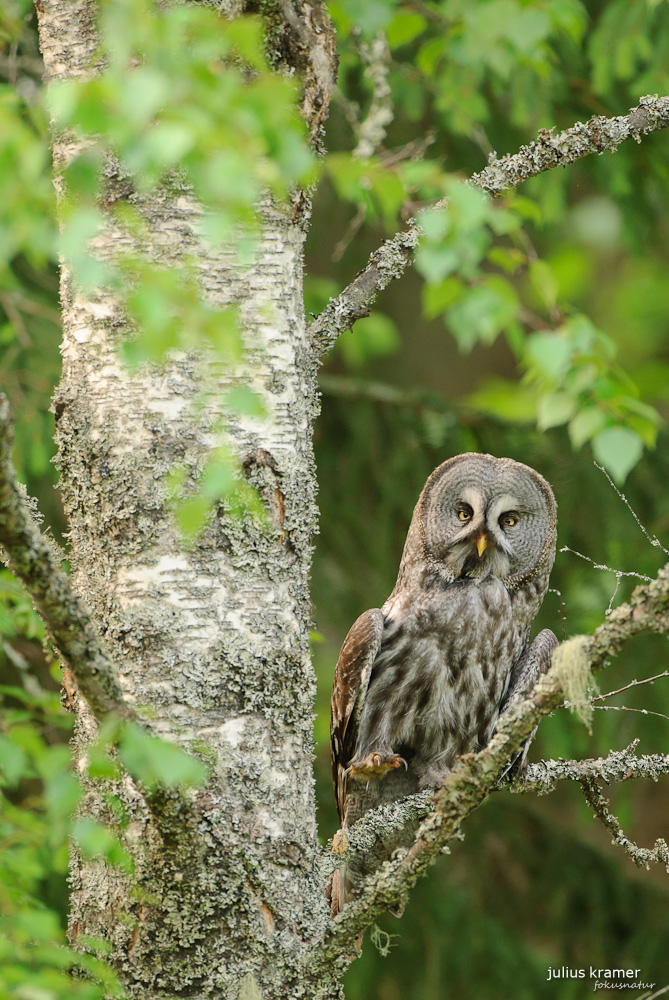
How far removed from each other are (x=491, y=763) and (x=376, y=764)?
112cm

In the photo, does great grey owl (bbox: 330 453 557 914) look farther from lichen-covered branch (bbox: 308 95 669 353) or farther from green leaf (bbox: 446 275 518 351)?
lichen-covered branch (bbox: 308 95 669 353)

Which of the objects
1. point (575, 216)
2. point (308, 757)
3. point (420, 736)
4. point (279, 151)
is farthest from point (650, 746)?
point (575, 216)

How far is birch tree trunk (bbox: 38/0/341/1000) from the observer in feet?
5.61

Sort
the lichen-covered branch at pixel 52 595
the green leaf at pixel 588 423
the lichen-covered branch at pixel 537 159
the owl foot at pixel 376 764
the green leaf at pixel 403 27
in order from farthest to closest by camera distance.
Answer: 1. the green leaf at pixel 403 27
2. the green leaf at pixel 588 423
3. the owl foot at pixel 376 764
4. the lichen-covered branch at pixel 537 159
5. the lichen-covered branch at pixel 52 595

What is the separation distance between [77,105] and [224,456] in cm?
44

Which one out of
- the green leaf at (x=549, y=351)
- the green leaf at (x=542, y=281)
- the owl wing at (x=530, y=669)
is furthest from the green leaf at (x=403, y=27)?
the owl wing at (x=530, y=669)

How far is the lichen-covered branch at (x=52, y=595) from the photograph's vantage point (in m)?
1.29

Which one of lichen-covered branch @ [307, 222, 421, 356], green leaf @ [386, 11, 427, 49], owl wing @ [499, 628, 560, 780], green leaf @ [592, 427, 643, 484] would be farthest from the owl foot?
green leaf @ [386, 11, 427, 49]

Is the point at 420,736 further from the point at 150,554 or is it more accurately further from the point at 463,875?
the point at 463,875

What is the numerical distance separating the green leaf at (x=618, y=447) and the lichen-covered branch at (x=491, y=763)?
112cm

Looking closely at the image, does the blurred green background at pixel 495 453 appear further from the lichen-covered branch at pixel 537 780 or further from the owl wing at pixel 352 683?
the lichen-covered branch at pixel 537 780

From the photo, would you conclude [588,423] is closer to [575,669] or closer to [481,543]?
[481,543]

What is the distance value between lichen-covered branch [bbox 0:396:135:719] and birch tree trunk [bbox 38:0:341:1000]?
0.80 feet

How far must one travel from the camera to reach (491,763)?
5.17ft
